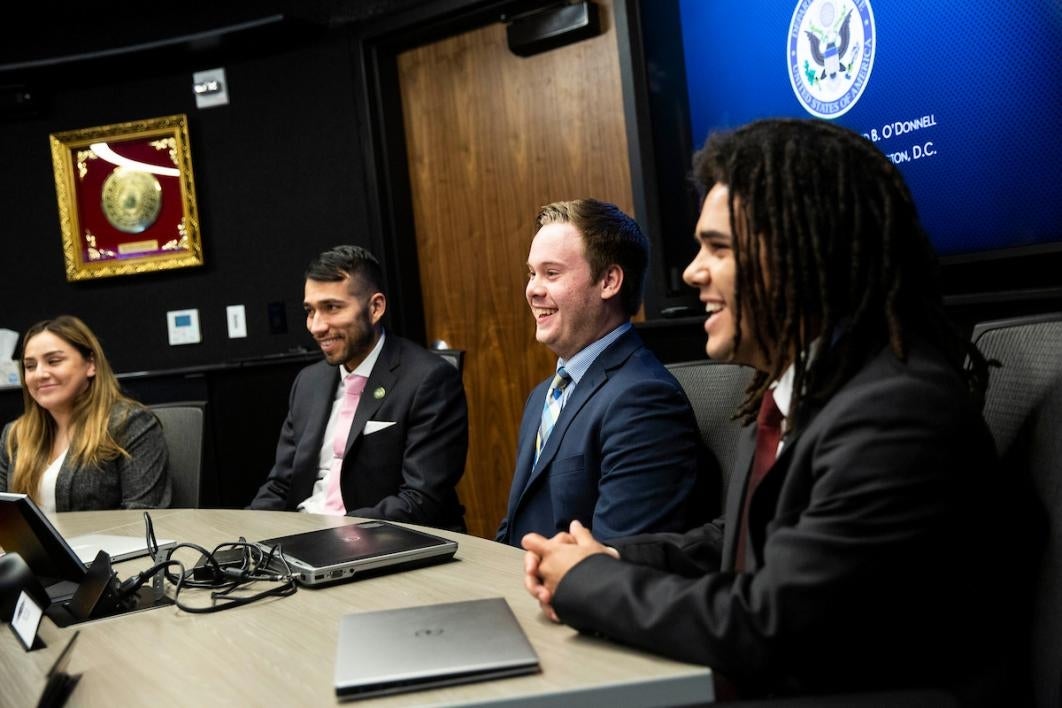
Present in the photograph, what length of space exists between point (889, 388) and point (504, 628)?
0.51m

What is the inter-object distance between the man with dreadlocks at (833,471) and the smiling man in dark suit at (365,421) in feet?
5.13

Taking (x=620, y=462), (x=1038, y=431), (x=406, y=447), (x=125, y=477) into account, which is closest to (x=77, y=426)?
(x=125, y=477)

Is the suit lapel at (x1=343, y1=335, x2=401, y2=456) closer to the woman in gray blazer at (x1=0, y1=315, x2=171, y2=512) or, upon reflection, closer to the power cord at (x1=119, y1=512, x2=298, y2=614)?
the woman in gray blazer at (x1=0, y1=315, x2=171, y2=512)

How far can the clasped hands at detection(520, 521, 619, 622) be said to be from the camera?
49.5 inches

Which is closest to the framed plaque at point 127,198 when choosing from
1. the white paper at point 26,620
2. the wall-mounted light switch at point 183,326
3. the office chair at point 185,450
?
the wall-mounted light switch at point 183,326

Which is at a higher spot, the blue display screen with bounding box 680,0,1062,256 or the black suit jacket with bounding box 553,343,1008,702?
the blue display screen with bounding box 680,0,1062,256

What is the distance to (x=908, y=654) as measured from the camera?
Result: 1.11m

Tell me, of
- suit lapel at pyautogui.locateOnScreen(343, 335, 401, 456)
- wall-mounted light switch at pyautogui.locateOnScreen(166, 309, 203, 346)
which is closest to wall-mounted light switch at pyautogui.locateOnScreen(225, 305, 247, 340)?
wall-mounted light switch at pyautogui.locateOnScreen(166, 309, 203, 346)

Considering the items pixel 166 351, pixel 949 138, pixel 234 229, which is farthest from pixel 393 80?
pixel 949 138

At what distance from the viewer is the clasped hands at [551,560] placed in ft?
4.12

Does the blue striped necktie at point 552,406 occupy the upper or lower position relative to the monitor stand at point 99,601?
upper

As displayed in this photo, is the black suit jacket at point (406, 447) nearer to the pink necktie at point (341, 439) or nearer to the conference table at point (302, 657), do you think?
the pink necktie at point (341, 439)

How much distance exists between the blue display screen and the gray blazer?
202cm

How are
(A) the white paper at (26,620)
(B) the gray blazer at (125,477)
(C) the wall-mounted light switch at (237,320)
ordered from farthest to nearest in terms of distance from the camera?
1. (C) the wall-mounted light switch at (237,320)
2. (B) the gray blazer at (125,477)
3. (A) the white paper at (26,620)
